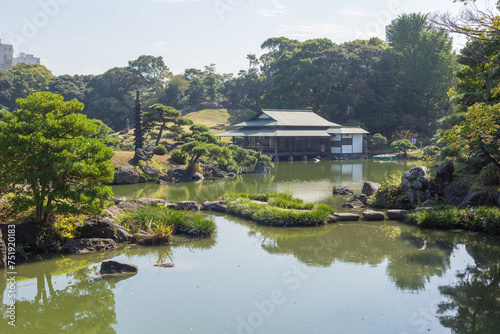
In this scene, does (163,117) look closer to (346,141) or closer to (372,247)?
(346,141)

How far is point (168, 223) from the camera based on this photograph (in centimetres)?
1139

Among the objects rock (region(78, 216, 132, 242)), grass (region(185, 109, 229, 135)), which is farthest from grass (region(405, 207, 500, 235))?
grass (region(185, 109, 229, 135))

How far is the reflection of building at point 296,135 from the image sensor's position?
123 ft

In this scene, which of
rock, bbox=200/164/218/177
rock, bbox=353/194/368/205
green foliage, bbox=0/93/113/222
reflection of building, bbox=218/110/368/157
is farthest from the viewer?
reflection of building, bbox=218/110/368/157

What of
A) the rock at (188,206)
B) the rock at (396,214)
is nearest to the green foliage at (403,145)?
the rock at (396,214)

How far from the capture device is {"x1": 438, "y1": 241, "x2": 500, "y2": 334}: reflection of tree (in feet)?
20.1

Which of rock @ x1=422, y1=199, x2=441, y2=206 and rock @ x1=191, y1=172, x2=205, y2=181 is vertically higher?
rock @ x1=422, y1=199, x2=441, y2=206

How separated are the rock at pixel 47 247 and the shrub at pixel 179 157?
A: 16.4 m

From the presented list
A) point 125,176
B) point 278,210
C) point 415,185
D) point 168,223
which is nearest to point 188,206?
point 168,223

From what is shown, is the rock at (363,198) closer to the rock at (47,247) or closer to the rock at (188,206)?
the rock at (188,206)

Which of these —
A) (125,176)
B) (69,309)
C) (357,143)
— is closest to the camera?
(69,309)

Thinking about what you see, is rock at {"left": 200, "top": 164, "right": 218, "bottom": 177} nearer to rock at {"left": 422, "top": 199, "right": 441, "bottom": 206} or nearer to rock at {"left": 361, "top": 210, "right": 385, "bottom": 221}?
rock at {"left": 361, "top": 210, "right": 385, "bottom": 221}

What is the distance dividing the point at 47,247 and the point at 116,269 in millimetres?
2220

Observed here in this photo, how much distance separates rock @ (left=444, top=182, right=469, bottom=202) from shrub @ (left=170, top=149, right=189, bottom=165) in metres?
15.4
